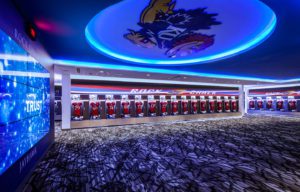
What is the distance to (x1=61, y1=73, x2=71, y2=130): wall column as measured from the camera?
6.59m

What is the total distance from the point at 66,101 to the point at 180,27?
5.54 m

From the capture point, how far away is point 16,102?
2.06 m

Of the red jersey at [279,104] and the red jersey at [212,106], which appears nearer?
the red jersey at [212,106]

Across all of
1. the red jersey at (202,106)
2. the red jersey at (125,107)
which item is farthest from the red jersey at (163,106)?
the red jersey at (202,106)

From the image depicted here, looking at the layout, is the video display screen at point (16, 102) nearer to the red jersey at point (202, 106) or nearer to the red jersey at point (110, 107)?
the red jersey at point (110, 107)

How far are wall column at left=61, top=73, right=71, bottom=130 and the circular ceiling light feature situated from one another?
309cm

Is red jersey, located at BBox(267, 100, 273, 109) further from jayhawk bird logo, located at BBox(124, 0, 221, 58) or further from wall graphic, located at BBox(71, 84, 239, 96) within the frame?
jayhawk bird logo, located at BBox(124, 0, 221, 58)

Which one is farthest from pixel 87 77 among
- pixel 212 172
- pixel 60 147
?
pixel 212 172

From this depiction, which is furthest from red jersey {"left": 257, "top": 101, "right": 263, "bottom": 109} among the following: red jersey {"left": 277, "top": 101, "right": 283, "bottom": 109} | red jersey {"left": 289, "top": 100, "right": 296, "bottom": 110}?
red jersey {"left": 289, "top": 100, "right": 296, "bottom": 110}

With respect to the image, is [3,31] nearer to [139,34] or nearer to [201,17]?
[139,34]

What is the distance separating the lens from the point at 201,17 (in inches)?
110

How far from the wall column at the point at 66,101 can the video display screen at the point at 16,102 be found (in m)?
3.94

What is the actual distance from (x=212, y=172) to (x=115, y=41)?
3431 millimetres

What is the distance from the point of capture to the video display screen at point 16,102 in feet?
5.70
